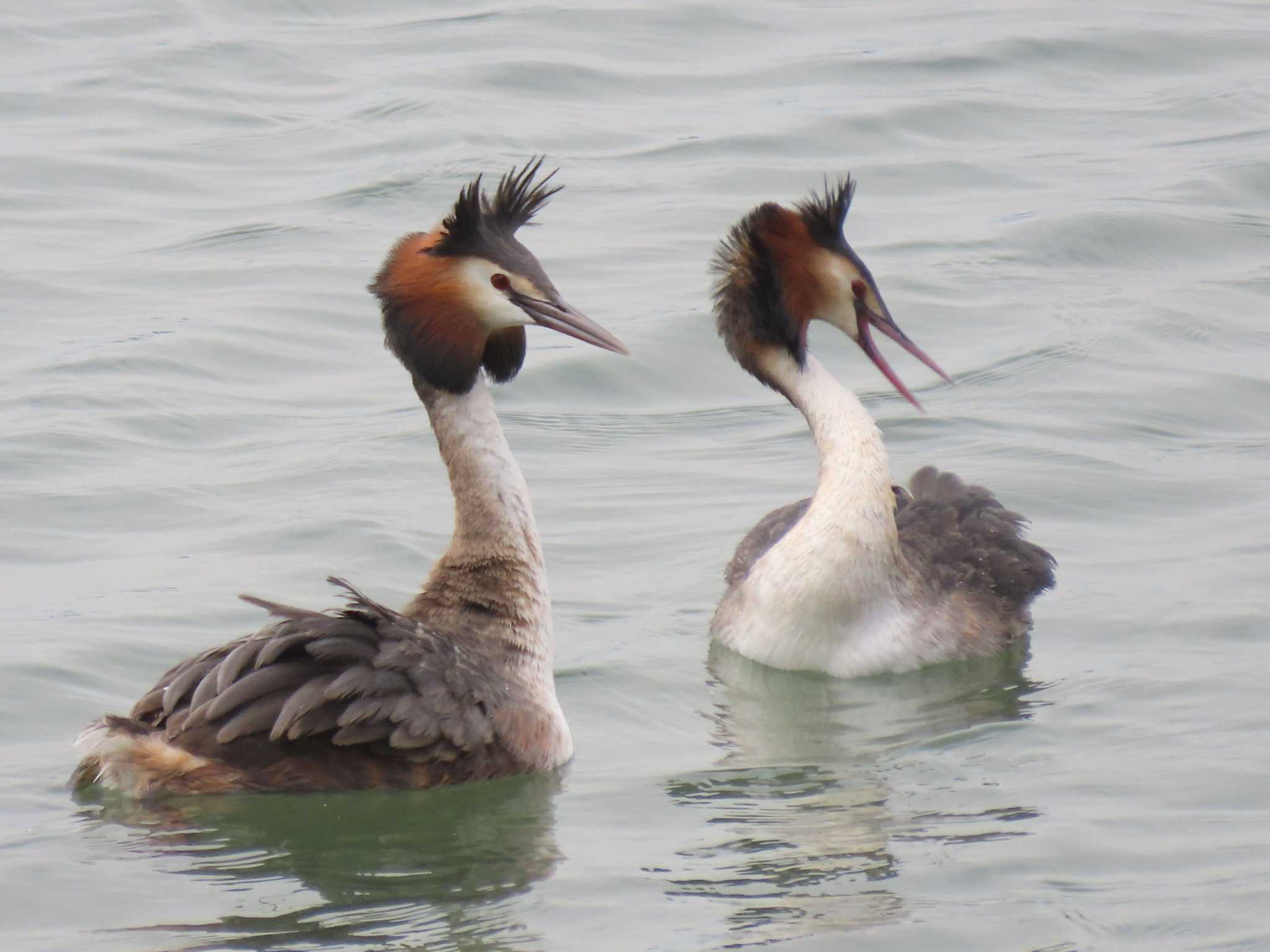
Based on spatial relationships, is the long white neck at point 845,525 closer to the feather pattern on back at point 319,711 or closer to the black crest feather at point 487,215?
the black crest feather at point 487,215

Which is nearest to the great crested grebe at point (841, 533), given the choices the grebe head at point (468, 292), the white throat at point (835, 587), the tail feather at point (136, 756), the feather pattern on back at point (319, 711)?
the white throat at point (835, 587)

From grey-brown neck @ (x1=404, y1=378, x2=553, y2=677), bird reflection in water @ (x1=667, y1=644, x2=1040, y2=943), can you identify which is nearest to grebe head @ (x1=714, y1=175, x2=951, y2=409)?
bird reflection in water @ (x1=667, y1=644, x2=1040, y2=943)

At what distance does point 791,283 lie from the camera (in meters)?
9.39

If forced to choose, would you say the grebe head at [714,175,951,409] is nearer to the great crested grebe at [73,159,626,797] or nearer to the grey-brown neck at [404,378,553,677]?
the great crested grebe at [73,159,626,797]

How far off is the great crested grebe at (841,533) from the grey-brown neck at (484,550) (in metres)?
1.45

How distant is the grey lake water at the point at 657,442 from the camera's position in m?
6.73

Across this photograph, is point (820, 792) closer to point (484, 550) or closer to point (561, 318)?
point (484, 550)

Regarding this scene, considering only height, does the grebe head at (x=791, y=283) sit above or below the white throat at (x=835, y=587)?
above

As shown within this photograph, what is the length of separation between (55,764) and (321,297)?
22.8 ft

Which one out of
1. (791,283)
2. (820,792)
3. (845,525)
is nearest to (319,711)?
(820,792)

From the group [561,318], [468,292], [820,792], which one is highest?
[468,292]

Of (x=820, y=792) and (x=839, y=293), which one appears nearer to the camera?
(x=820, y=792)

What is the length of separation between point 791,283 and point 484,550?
2.27 metres

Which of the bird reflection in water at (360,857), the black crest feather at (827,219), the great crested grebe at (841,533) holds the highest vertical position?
the black crest feather at (827,219)
